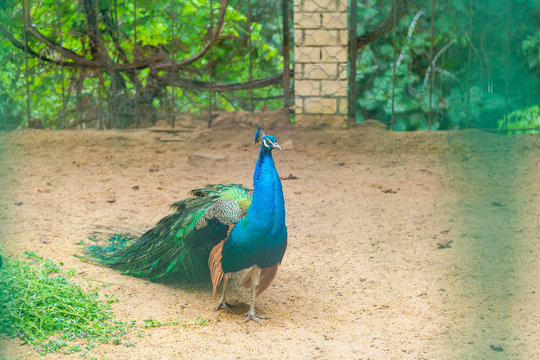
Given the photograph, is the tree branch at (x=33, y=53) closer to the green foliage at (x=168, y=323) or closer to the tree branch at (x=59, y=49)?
the tree branch at (x=59, y=49)

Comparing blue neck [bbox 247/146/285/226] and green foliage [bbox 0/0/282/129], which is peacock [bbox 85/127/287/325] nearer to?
blue neck [bbox 247/146/285/226]

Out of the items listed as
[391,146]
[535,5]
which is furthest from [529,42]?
[391,146]

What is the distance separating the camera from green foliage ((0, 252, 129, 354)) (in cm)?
305

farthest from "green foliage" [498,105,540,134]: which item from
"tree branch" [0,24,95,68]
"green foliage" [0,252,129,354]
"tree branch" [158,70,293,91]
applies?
"tree branch" [0,24,95,68]

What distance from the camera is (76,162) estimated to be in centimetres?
679

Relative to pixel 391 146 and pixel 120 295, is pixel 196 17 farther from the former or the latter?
pixel 120 295

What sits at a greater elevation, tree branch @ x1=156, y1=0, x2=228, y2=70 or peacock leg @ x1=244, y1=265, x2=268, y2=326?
tree branch @ x1=156, y1=0, x2=228, y2=70

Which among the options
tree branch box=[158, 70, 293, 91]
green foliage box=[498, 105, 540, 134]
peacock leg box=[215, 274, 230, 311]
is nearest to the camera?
green foliage box=[498, 105, 540, 134]

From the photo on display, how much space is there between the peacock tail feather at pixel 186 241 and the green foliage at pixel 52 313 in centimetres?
39

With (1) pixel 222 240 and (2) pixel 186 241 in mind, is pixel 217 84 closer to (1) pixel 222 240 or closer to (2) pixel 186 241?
(2) pixel 186 241

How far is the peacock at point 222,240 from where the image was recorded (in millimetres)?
3398

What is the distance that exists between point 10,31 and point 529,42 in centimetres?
721

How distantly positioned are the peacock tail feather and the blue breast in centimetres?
12

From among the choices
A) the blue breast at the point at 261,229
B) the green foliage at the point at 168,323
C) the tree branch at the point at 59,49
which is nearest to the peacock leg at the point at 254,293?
the blue breast at the point at 261,229
